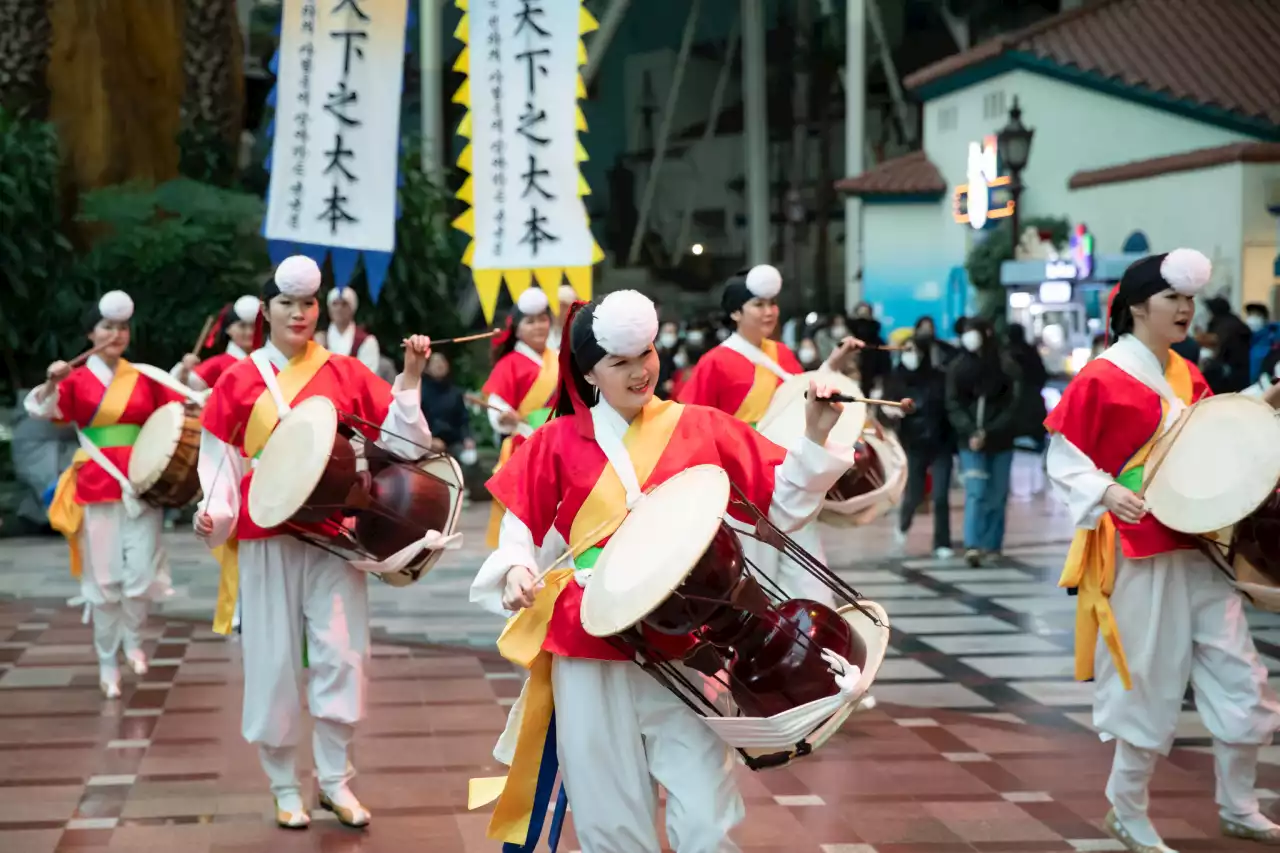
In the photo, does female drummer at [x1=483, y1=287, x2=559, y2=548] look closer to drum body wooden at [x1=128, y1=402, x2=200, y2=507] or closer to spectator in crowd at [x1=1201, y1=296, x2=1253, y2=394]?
drum body wooden at [x1=128, y1=402, x2=200, y2=507]

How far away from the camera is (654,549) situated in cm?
348

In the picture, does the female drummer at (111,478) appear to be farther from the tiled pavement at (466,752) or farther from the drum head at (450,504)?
the drum head at (450,504)

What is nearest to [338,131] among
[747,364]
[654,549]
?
[747,364]

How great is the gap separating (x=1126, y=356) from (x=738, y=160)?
24979mm

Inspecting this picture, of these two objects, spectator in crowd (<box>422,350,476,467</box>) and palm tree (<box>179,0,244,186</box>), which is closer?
spectator in crowd (<box>422,350,476,467</box>)

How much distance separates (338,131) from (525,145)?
914 mm

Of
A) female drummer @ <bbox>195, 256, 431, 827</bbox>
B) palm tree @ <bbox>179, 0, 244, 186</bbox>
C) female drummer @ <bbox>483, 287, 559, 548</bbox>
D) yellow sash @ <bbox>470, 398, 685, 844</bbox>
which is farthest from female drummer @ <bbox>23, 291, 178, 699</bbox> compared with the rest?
palm tree @ <bbox>179, 0, 244, 186</bbox>

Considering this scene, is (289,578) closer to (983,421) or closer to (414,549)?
(414,549)

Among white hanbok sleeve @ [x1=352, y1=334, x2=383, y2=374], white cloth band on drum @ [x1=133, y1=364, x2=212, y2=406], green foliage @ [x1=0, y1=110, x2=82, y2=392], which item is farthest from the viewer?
green foliage @ [x1=0, y1=110, x2=82, y2=392]

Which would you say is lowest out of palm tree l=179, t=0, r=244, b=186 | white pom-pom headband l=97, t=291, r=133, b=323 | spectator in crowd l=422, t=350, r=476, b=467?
spectator in crowd l=422, t=350, r=476, b=467

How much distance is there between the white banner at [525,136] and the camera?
8469mm

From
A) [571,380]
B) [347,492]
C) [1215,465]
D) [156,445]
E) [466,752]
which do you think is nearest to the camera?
[571,380]

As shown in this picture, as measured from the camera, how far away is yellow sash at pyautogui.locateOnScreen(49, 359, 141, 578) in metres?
7.90

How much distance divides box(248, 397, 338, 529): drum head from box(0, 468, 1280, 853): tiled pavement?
1.03m
